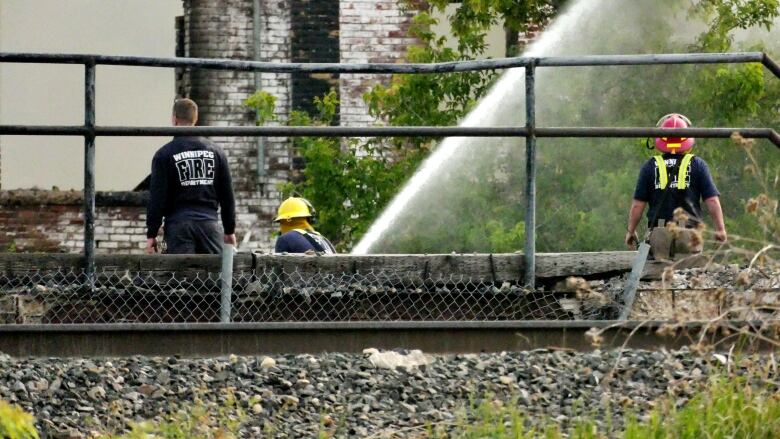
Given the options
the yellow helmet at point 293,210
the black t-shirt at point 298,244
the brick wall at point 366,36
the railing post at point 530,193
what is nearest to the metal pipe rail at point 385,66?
the railing post at point 530,193

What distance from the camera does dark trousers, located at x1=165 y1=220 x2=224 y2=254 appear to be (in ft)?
32.8

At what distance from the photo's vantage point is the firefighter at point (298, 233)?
10.9m

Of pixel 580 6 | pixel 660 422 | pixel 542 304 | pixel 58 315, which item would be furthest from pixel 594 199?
pixel 660 422

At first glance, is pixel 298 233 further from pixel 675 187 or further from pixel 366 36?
pixel 366 36

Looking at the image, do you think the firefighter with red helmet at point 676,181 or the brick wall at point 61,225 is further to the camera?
the brick wall at point 61,225

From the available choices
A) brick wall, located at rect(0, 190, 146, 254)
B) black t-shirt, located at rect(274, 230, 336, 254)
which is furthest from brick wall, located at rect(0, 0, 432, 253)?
black t-shirt, located at rect(274, 230, 336, 254)

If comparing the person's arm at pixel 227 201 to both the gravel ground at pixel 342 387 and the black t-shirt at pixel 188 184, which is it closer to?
the black t-shirt at pixel 188 184

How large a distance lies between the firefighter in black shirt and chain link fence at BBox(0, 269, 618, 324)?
33.4 inches

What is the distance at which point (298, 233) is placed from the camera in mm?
11117

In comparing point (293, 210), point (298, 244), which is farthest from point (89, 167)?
point (293, 210)

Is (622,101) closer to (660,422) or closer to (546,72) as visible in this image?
(546,72)

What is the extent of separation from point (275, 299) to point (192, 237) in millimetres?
1033

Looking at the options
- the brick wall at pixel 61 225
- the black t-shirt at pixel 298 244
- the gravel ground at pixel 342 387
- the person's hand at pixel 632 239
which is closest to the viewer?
the gravel ground at pixel 342 387

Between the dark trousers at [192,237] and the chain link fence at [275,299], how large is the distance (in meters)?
0.83
